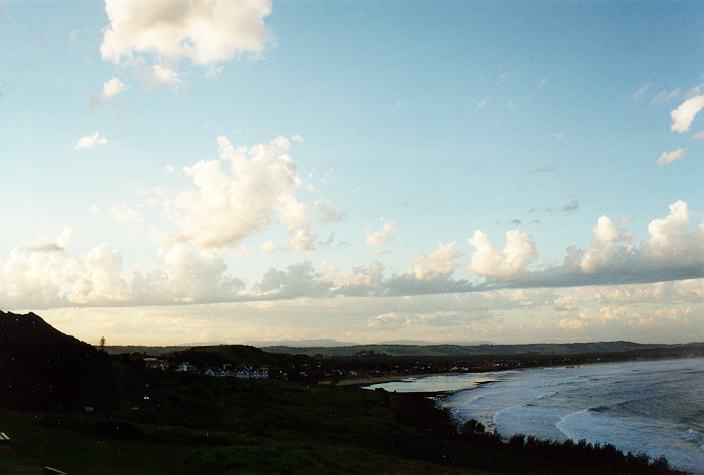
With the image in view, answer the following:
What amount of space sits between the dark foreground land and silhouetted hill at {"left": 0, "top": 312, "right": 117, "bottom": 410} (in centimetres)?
10

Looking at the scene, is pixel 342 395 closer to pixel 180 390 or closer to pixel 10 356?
pixel 180 390

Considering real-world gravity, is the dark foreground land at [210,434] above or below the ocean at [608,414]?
above

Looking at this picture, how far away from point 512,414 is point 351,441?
41.8m

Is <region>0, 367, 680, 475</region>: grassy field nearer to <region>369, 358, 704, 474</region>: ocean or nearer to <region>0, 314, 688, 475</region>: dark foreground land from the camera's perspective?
<region>0, 314, 688, 475</region>: dark foreground land

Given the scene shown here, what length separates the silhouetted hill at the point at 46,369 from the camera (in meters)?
47.2

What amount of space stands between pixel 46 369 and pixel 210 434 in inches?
704

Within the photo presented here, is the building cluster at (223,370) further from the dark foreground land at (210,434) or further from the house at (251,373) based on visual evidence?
the dark foreground land at (210,434)

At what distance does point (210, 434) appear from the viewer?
4147 centimetres

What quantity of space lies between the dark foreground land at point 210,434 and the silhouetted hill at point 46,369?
0.10 m

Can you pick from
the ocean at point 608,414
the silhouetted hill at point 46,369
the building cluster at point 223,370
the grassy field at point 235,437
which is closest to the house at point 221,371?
the building cluster at point 223,370

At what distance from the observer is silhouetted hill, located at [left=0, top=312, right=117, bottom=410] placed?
47.2m

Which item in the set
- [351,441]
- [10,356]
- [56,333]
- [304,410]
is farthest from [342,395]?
[10,356]

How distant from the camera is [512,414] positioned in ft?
287

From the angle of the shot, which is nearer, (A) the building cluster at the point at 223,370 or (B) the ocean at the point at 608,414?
(B) the ocean at the point at 608,414
